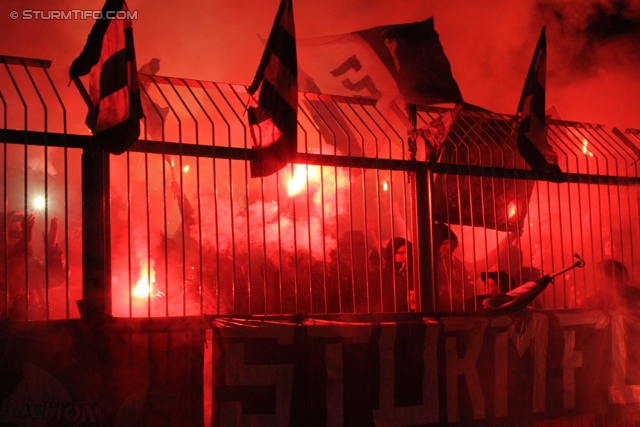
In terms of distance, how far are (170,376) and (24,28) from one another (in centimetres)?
748

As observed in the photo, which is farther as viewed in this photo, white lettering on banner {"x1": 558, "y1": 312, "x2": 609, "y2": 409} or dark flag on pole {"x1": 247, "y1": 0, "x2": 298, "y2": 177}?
white lettering on banner {"x1": 558, "y1": 312, "x2": 609, "y2": 409}

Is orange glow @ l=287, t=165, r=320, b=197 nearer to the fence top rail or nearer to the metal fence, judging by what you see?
the metal fence

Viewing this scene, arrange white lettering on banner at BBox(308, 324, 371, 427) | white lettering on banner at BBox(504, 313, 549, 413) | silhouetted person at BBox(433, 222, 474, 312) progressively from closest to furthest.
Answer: white lettering on banner at BBox(308, 324, 371, 427) → silhouetted person at BBox(433, 222, 474, 312) → white lettering on banner at BBox(504, 313, 549, 413)

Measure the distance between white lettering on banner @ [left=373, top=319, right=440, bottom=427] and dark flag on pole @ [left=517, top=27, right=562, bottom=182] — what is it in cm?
183

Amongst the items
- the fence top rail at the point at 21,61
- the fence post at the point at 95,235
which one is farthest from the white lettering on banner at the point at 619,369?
the fence top rail at the point at 21,61

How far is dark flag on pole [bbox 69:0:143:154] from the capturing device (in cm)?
473

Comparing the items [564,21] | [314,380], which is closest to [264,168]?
[314,380]

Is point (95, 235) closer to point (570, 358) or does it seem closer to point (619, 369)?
point (570, 358)

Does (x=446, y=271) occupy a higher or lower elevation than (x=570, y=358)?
higher

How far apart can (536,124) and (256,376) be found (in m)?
3.42

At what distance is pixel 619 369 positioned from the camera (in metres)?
6.70

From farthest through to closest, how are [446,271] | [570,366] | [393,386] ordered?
1. [446,271]
2. [570,366]
3. [393,386]
